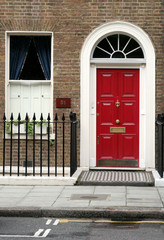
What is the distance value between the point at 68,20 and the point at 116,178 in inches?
157

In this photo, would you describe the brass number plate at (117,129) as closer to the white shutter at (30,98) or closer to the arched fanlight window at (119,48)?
the white shutter at (30,98)

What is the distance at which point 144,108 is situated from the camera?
1229 cm

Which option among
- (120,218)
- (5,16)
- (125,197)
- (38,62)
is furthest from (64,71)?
(120,218)

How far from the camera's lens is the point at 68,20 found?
481 inches

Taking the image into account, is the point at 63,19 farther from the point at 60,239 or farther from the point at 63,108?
the point at 60,239

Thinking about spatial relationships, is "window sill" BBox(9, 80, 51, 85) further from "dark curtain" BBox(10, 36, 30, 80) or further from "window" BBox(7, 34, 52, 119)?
"dark curtain" BBox(10, 36, 30, 80)

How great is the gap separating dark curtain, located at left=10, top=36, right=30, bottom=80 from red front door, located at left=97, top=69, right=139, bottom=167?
1919 millimetres

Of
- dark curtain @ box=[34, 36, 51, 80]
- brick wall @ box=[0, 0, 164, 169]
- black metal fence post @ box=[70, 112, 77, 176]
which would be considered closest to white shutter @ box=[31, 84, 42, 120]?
dark curtain @ box=[34, 36, 51, 80]

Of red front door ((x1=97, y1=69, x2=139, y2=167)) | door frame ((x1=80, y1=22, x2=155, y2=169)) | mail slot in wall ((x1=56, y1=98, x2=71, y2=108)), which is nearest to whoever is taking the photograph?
door frame ((x1=80, y1=22, x2=155, y2=169))

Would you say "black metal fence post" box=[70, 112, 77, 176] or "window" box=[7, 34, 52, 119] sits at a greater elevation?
"window" box=[7, 34, 52, 119]

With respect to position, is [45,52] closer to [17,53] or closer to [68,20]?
Result: [17,53]

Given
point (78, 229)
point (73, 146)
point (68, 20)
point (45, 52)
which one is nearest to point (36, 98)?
point (45, 52)

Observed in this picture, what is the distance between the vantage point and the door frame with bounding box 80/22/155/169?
12.1 meters

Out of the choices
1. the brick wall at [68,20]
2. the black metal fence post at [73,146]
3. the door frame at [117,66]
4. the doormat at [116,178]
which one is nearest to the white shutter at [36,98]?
the brick wall at [68,20]
